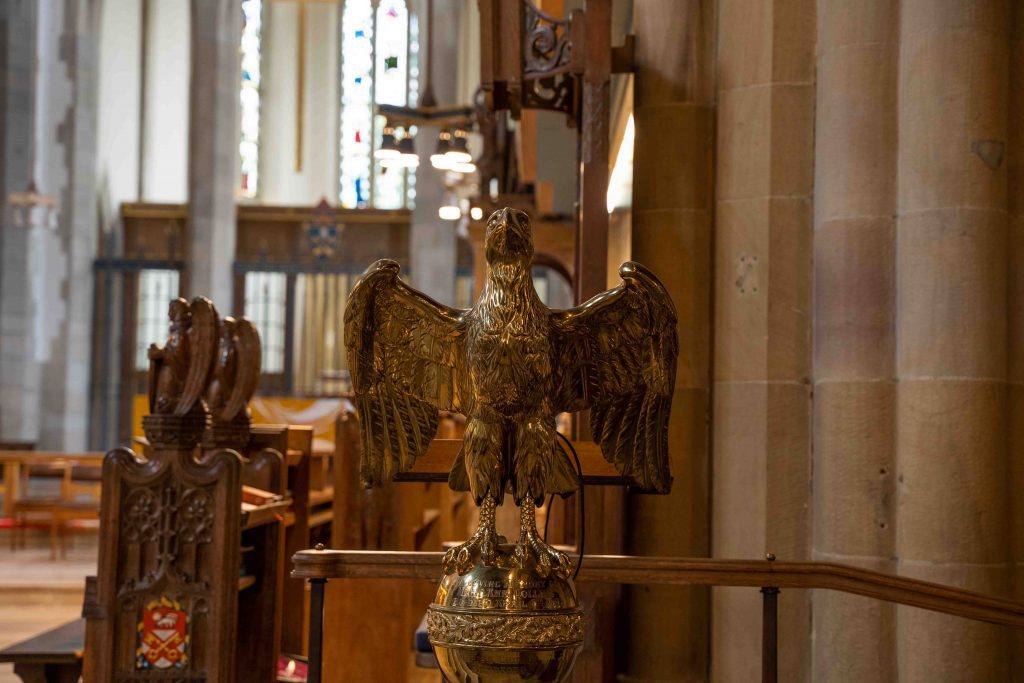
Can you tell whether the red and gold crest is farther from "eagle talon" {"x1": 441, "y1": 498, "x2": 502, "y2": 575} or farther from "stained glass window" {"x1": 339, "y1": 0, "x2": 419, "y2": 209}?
"stained glass window" {"x1": 339, "y1": 0, "x2": 419, "y2": 209}

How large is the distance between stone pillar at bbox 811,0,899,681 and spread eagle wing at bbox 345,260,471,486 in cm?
146

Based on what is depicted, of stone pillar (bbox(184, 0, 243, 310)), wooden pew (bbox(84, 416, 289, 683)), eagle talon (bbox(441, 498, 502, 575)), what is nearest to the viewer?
eagle talon (bbox(441, 498, 502, 575))

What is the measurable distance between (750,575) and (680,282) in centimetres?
126

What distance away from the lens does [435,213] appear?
1670 centimetres

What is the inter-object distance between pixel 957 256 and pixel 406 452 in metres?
1.68

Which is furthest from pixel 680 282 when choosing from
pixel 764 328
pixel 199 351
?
pixel 199 351

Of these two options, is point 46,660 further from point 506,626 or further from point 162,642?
point 506,626

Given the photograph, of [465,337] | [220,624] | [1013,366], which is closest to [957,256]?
[1013,366]

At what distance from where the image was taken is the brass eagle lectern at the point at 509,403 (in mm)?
2287

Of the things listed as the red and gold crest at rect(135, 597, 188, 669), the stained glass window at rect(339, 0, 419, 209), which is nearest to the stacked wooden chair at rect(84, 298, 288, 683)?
the red and gold crest at rect(135, 597, 188, 669)

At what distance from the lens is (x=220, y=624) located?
3.66 metres

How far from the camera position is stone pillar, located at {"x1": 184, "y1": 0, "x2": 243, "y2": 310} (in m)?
16.7

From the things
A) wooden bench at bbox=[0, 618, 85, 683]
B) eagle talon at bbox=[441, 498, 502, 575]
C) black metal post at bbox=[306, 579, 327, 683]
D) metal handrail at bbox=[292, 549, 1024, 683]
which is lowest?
wooden bench at bbox=[0, 618, 85, 683]

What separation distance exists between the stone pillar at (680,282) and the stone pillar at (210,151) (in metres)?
13.4
